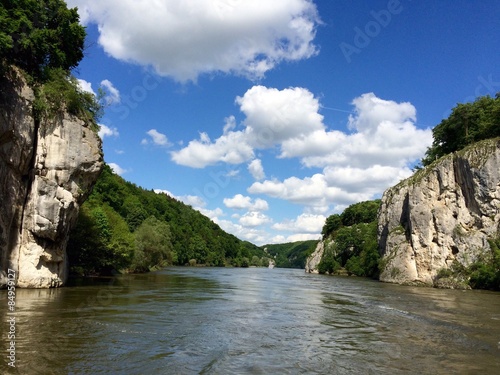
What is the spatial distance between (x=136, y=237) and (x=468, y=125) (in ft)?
186

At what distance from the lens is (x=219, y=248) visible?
17538 centimetres

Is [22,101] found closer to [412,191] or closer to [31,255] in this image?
[31,255]

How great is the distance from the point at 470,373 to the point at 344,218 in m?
112

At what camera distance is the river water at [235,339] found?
10039mm

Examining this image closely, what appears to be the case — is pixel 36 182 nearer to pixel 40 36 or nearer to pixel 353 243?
pixel 40 36

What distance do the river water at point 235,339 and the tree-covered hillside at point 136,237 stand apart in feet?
58.5

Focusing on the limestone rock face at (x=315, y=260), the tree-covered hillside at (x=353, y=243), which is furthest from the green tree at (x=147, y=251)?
the limestone rock face at (x=315, y=260)

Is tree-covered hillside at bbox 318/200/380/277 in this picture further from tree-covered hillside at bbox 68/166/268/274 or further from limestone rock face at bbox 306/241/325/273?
tree-covered hillside at bbox 68/166/268/274

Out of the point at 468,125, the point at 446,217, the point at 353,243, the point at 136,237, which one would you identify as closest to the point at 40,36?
the point at 136,237

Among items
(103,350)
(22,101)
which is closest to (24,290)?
(22,101)

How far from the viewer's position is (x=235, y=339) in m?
13.5

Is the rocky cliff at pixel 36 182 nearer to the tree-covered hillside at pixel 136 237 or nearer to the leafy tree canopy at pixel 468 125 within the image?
the tree-covered hillside at pixel 136 237

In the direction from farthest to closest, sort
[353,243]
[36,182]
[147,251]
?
[353,243], [147,251], [36,182]

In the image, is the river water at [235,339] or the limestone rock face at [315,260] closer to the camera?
the river water at [235,339]
